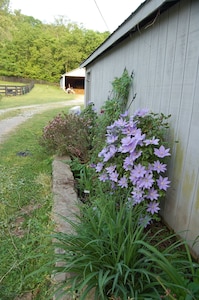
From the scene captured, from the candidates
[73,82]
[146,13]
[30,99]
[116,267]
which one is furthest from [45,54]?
[116,267]

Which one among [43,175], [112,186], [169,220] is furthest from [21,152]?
[169,220]

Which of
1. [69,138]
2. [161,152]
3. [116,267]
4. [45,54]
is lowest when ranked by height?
[116,267]

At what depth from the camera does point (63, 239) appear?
1754 millimetres

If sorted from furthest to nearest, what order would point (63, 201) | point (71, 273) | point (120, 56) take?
point (120, 56), point (63, 201), point (71, 273)

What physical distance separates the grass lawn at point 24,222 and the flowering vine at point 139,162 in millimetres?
904

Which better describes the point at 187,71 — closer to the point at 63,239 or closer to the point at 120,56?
the point at 63,239

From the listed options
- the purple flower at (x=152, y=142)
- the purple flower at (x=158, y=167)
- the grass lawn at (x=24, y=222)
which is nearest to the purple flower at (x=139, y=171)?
the purple flower at (x=158, y=167)

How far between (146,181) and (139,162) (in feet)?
0.65

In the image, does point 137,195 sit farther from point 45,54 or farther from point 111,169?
point 45,54

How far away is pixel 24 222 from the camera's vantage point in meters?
2.87

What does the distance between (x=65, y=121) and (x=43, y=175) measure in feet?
5.04

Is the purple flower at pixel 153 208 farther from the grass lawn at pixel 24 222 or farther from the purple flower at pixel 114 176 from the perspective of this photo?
the grass lawn at pixel 24 222

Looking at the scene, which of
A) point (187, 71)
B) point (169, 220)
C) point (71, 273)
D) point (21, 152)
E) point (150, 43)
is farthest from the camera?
point (21, 152)

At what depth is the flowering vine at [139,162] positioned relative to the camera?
2.22 metres
